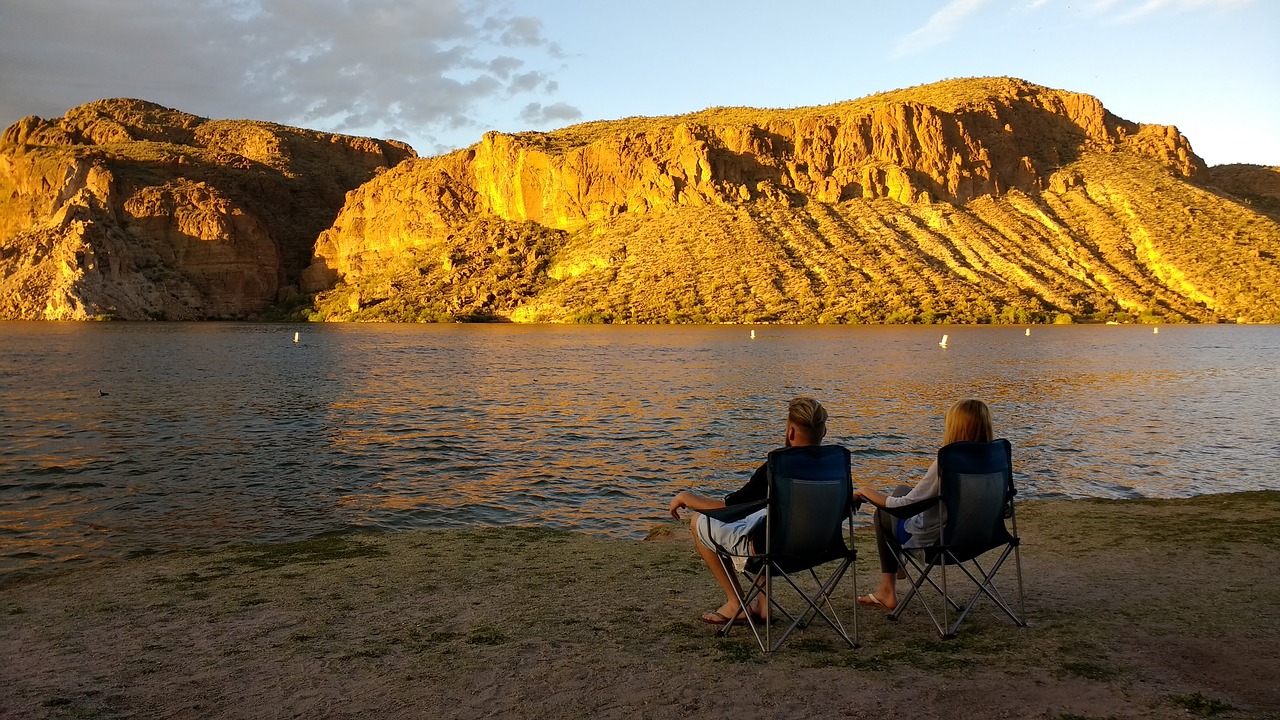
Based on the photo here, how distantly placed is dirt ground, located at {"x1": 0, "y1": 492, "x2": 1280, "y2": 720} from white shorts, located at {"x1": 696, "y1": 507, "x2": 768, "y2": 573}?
1.86 feet

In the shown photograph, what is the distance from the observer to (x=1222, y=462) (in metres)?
16.1

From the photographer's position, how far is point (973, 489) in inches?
215

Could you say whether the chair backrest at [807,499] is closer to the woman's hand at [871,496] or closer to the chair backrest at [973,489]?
the woman's hand at [871,496]

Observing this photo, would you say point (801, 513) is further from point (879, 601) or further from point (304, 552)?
point (304, 552)

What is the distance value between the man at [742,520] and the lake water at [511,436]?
220 inches

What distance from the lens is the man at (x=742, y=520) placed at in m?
5.41

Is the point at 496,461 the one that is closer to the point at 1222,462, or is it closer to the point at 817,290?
the point at 1222,462

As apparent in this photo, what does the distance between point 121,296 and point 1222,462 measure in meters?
143

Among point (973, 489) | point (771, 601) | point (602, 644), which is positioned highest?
point (973, 489)

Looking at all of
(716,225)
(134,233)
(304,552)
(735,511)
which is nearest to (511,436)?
(304,552)

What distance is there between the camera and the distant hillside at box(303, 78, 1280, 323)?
3809 inches

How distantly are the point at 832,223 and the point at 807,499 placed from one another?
10939cm

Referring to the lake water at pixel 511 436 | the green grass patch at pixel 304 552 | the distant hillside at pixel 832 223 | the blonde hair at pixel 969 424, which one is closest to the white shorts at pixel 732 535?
the blonde hair at pixel 969 424

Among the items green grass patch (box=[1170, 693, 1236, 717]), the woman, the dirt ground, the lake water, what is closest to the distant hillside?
the lake water
